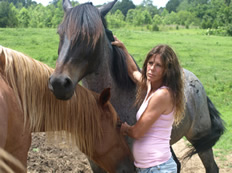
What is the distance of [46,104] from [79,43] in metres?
0.56

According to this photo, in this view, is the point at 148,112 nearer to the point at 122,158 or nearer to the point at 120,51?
the point at 122,158

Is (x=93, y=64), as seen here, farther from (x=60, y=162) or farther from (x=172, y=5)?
(x=172, y=5)

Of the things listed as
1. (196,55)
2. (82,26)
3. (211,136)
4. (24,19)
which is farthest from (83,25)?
(24,19)

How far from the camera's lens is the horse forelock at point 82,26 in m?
2.19

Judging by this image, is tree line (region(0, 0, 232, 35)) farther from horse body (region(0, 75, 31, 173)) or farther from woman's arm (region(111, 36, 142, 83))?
horse body (region(0, 75, 31, 173))

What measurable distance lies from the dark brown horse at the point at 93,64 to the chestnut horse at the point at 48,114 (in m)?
0.12

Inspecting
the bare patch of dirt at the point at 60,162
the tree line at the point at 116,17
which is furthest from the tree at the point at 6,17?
the bare patch of dirt at the point at 60,162

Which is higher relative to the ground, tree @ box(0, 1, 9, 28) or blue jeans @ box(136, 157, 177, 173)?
tree @ box(0, 1, 9, 28)

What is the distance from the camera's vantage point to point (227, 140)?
5.77 meters

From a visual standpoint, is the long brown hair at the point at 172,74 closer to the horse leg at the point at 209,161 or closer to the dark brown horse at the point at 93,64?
the dark brown horse at the point at 93,64

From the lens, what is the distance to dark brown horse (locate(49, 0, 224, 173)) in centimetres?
205

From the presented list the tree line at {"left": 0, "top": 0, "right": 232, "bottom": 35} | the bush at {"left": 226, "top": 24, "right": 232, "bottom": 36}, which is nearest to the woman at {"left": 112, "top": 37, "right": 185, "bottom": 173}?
the tree line at {"left": 0, "top": 0, "right": 232, "bottom": 35}

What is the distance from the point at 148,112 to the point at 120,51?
80 cm

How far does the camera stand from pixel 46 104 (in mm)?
1938
